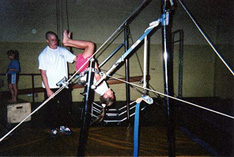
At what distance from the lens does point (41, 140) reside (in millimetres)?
2066

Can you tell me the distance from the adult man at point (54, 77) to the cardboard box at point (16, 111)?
1.25 metres

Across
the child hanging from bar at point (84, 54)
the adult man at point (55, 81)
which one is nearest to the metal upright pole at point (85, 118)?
the child hanging from bar at point (84, 54)

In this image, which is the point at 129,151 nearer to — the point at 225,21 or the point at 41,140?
the point at 41,140

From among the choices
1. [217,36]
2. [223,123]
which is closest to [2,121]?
[223,123]

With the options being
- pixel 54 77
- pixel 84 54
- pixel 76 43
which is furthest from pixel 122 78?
pixel 76 43

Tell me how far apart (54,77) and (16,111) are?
1503 millimetres

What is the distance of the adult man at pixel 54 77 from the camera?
2.23 metres

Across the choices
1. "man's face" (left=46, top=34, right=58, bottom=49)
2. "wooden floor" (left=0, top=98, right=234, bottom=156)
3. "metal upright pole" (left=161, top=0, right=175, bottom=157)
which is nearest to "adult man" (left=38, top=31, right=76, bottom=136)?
"man's face" (left=46, top=34, right=58, bottom=49)

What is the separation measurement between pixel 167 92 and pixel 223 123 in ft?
9.84

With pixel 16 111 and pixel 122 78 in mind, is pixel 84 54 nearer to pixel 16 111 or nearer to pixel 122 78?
pixel 16 111

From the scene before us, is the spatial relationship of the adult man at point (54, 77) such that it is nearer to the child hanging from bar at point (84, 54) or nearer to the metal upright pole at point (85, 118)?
the child hanging from bar at point (84, 54)

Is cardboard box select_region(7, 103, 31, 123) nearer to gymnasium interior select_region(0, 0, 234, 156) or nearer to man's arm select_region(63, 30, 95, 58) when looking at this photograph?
gymnasium interior select_region(0, 0, 234, 156)

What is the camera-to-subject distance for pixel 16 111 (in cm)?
305

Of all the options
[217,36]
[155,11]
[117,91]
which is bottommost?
[117,91]
